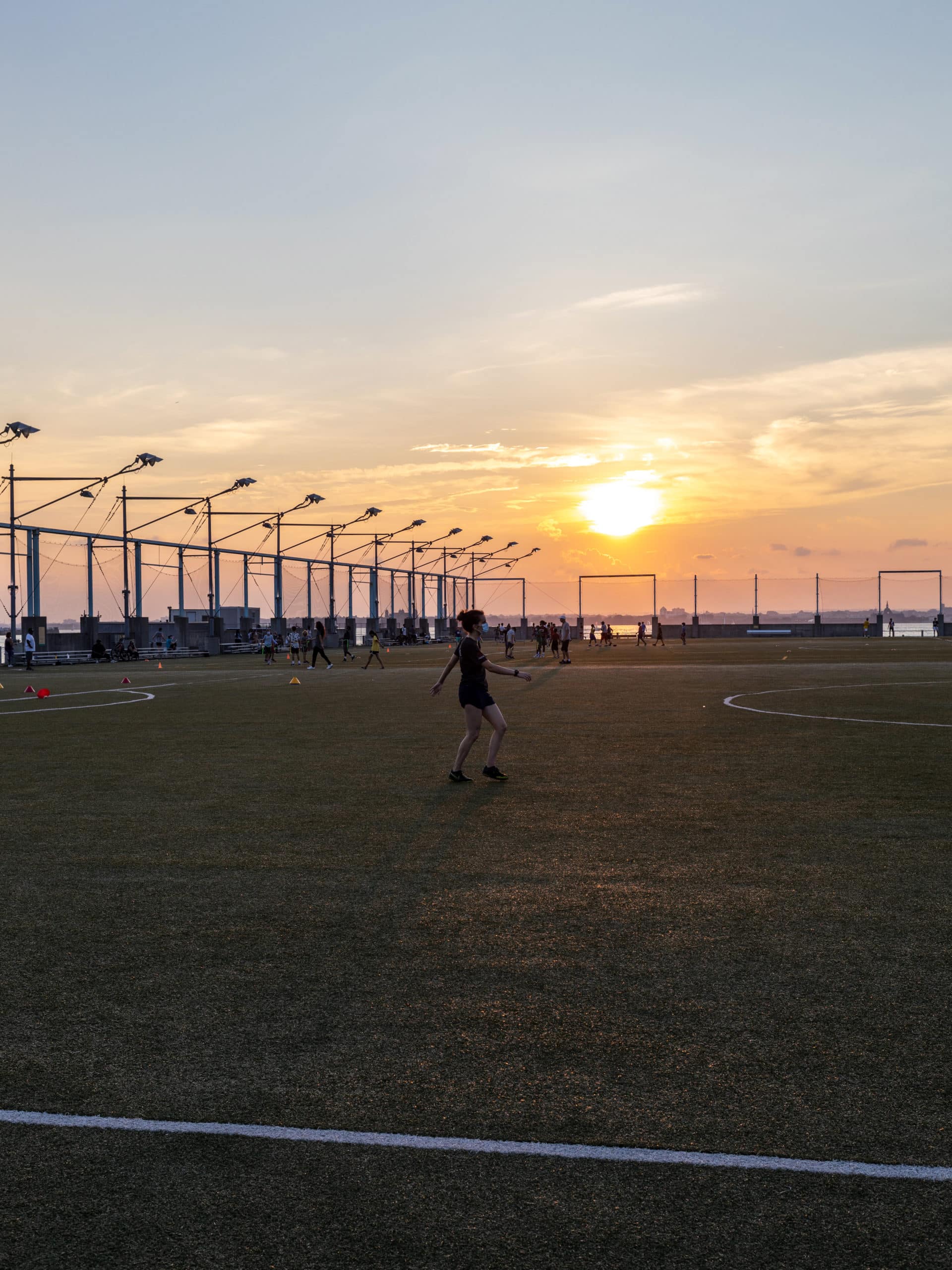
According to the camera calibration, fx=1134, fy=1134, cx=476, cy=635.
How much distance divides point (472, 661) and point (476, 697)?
40cm

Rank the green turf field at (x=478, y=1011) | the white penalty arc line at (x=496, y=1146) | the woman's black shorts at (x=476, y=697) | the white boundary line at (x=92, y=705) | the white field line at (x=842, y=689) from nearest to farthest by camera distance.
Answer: the green turf field at (x=478, y=1011) < the white penalty arc line at (x=496, y=1146) < the woman's black shorts at (x=476, y=697) < the white field line at (x=842, y=689) < the white boundary line at (x=92, y=705)

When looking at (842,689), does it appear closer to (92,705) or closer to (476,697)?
(476,697)

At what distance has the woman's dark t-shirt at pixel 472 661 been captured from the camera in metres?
12.5

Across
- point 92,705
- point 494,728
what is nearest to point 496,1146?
point 494,728

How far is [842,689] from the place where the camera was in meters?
26.2

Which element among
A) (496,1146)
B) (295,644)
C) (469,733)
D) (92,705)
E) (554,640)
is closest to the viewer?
(496,1146)

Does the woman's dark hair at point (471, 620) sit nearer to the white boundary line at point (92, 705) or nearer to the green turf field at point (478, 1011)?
the green turf field at point (478, 1011)

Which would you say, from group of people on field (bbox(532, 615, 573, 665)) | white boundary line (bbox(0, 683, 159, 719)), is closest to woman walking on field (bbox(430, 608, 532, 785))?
white boundary line (bbox(0, 683, 159, 719))

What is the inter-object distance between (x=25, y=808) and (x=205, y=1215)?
7.95 m

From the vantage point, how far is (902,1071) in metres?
4.44

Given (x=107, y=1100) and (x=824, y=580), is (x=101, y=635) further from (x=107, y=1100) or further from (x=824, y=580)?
(x=824, y=580)

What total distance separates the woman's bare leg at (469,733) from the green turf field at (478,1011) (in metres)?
0.41

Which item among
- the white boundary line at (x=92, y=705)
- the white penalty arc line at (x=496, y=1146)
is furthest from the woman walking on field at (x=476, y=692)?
the white boundary line at (x=92, y=705)

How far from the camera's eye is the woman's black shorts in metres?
12.5
